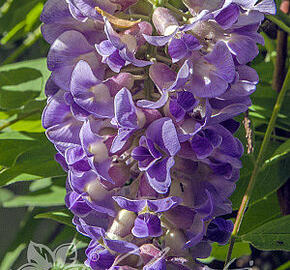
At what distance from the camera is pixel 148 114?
23.2 inches

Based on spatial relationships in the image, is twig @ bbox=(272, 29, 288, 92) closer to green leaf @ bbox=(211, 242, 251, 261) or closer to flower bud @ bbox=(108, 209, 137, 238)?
green leaf @ bbox=(211, 242, 251, 261)

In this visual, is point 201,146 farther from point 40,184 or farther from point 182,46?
point 40,184

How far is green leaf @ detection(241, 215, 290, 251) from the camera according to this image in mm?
730

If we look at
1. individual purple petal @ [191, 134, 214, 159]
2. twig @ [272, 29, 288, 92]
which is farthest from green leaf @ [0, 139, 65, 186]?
twig @ [272, 29, 288, 92]

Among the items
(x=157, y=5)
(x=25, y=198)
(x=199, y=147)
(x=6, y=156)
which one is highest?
(x=157, y=5)

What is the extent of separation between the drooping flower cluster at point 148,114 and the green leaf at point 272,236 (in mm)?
112

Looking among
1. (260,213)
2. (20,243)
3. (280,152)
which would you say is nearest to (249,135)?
(280,152)

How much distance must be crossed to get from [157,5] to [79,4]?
0.09 meters

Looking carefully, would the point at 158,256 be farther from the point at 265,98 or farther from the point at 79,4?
the point at 265,98

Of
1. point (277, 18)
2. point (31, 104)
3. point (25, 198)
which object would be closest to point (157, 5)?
point (277, 18)

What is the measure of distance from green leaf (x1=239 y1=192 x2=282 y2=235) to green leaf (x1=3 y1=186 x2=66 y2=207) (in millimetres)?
352

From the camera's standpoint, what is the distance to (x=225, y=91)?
589 millimetres

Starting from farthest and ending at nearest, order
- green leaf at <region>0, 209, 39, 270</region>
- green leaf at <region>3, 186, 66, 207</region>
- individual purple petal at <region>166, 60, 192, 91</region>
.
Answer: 1. green leaf at <region>0, 209, 39, 270</region>
2. green leaf at <region>3, 186, 66, 207</region>
3. individual purple petal at <region>166, 60, 192, 91</region>

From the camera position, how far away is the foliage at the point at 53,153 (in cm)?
85
